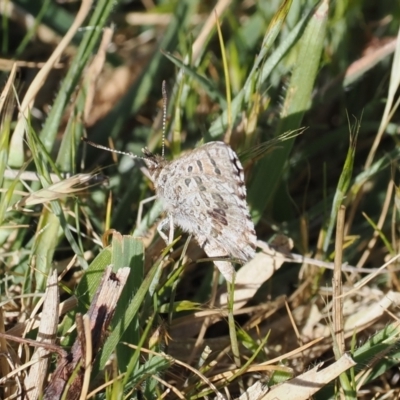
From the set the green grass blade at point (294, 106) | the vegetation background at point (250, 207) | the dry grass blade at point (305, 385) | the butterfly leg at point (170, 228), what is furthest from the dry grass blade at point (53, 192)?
the dry grass blade at point (305, 385)

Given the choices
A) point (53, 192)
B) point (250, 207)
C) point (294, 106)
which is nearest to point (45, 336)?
point (53, 192)

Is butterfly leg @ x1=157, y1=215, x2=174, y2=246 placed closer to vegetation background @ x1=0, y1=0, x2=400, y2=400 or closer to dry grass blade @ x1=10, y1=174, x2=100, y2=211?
vegetation background @ x1=0, y1=0, x2=400, y2=400

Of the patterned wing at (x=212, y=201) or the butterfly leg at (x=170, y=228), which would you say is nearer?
the patterned wing at (x=212, y=201)

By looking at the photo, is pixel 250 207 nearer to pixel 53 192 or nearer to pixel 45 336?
pixel 53 192

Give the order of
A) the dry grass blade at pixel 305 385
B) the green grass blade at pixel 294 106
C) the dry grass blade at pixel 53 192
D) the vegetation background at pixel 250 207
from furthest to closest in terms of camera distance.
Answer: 1. the green grass blade at pixel 294 106
2. the dry grass blade at pixel 53 192
3. the vegetation background at pixel 250 207
4. the dry grass blade at pixel 305 385

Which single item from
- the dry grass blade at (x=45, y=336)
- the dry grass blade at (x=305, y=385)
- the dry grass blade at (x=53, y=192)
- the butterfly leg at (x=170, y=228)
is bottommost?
the dry grass blade at (x=305, y=385)

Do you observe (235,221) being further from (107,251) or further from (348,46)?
(348,46)

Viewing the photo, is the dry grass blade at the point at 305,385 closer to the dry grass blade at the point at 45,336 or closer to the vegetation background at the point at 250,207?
the vegetation background at the point at 250,207

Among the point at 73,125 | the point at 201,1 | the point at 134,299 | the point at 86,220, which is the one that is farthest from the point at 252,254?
the point at 201,1

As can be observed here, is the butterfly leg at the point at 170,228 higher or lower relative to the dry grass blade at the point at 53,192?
→ lower

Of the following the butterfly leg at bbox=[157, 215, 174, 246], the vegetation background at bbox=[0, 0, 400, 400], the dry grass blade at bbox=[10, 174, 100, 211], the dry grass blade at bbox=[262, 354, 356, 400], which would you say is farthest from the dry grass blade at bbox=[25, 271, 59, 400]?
the dry grass blade at bbox=[262, 354, 356, 400]
